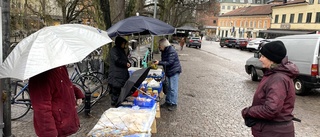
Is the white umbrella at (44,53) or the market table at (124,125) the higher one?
the white umbrella at (44,53)

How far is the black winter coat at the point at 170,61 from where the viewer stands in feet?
21.5

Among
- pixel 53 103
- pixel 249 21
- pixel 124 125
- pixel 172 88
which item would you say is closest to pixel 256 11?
pixel 249 21

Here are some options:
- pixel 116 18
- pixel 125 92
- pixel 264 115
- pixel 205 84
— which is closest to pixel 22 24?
pixel 116 18

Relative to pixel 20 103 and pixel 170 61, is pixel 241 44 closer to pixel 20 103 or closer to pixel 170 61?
pixel 170 61

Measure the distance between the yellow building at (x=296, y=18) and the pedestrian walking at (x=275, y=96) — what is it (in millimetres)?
42590

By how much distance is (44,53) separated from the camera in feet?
8.36

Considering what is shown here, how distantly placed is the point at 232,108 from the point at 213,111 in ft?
2.19

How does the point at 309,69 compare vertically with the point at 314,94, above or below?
above

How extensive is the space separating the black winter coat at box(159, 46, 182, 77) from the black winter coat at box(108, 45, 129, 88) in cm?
98

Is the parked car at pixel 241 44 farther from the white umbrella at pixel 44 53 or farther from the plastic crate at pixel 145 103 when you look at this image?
the white umbrella at pixel 44 53

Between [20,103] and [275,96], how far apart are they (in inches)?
203

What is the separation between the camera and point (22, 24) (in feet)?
68.8

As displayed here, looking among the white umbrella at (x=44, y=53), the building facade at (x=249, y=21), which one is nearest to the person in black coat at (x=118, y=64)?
the white umbrella at (x=44, y=53)

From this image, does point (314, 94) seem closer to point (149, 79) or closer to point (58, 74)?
point (149, 79)
